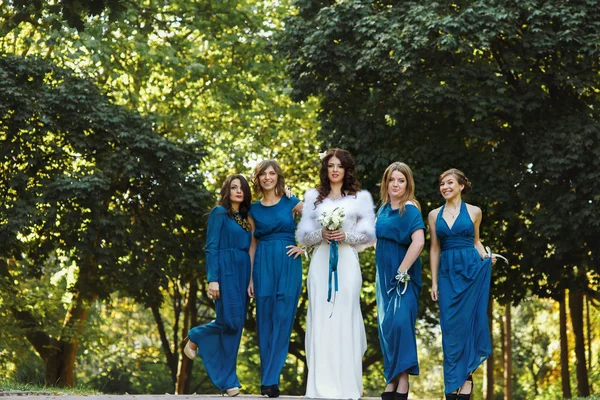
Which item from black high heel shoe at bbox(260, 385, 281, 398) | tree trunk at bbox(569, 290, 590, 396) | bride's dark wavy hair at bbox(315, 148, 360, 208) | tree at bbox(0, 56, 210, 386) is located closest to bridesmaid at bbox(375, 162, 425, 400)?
bride's dark wavy hair at bbox(315, 148, 360, 208)

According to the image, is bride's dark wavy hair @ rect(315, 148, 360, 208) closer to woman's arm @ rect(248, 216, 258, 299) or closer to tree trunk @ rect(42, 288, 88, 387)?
woman's arm @ rect(248, 216, 258, 299)

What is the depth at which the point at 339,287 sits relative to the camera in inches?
382

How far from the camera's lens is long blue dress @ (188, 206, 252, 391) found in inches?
400

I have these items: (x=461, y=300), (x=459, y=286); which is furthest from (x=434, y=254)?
(x=461, y=300)

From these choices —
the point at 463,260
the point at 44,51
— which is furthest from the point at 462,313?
the point at 44,51

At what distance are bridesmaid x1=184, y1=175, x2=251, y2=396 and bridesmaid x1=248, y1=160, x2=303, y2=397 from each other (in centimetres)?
17

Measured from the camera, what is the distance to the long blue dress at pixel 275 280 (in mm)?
9914

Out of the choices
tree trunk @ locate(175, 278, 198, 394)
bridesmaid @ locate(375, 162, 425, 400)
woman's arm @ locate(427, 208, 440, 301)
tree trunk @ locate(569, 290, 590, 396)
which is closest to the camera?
bridesmaid @ locate(375, 162, 425, 400)

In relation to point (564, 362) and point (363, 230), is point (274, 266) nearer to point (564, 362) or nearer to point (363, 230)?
point (363, 230)

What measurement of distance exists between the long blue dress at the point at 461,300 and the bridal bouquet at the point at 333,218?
38.7 inches

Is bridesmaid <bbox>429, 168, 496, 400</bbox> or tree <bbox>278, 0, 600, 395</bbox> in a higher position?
tree <bbox>278, 0, 600, 395</bbox>

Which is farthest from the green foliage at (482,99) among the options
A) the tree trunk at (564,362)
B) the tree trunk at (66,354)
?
the tree trunk at (66,354)

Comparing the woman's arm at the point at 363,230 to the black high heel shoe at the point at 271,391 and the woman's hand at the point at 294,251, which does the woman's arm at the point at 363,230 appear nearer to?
the woman's hand at the point at 294,251

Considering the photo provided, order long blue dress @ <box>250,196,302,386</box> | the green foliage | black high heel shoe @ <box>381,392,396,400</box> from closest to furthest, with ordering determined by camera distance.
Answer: black high heel shoe @ <box>381,392,396,400</box> < long blue dress @ <box>250,196,302,386</box> < the green foliage
